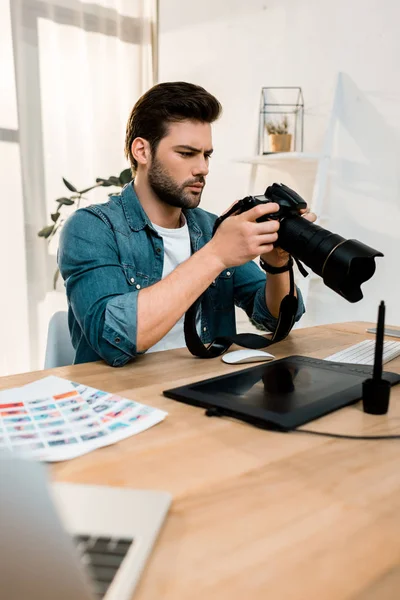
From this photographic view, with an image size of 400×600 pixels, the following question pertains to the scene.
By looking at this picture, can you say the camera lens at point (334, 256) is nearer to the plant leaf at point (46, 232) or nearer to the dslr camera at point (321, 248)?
the dslr camera at point (321, 248)

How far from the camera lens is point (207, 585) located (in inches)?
14.8

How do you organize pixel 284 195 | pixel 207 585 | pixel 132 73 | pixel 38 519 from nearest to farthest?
pixel 38 519, pixel 207 585, pixel 284 195, pixel 132 73

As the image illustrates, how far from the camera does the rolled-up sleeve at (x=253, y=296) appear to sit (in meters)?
1.32

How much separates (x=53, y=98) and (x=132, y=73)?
44 cm

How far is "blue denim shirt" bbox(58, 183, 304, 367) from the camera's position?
100cm

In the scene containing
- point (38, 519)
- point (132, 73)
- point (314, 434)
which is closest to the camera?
point (38, 519)

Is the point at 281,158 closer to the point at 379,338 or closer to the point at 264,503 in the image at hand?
the point at 379,338

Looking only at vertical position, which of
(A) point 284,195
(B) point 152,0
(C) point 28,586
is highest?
(B) point 152,0

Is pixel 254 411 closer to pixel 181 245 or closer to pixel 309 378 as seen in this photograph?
pixel 309 378

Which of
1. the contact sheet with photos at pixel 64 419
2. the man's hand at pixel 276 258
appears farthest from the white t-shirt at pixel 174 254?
the contact sheet with photos at pixel 64 419

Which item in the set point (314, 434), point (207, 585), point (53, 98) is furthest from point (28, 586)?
point (53, 98)

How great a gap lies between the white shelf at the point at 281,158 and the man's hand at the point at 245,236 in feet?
3.72

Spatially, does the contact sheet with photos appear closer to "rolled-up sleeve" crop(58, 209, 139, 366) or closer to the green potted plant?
"rolled-up sleeve" crop(58, 209, 139, 366)

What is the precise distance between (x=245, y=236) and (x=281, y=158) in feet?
3.97
